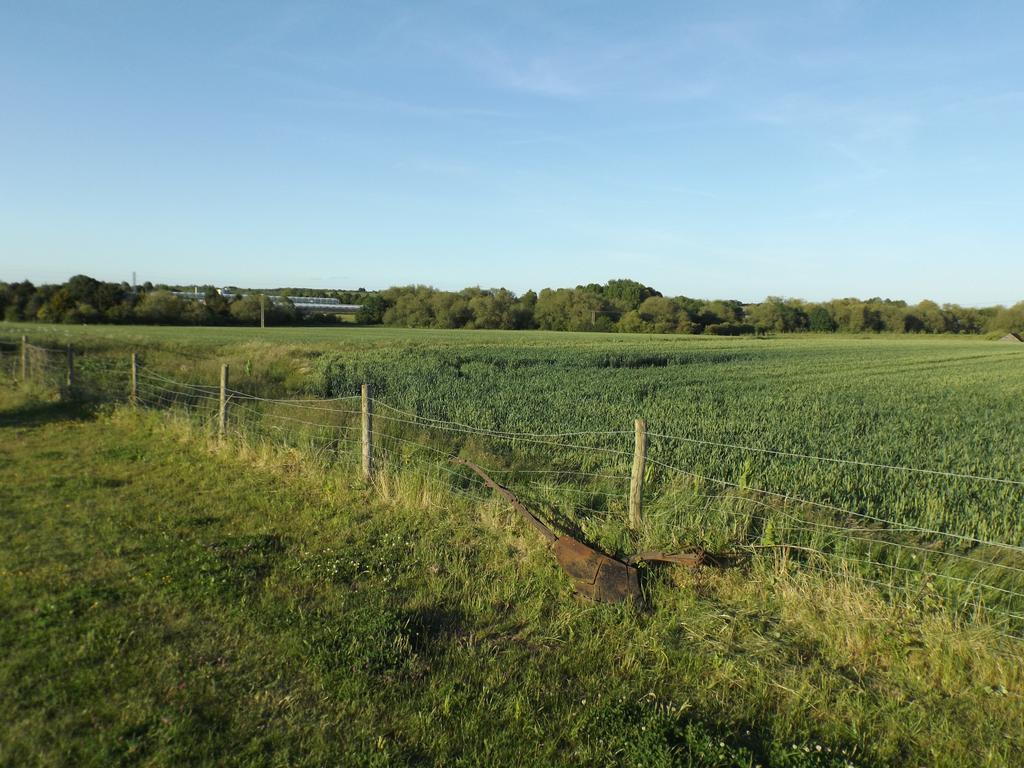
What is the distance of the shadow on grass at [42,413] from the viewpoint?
39.8ft

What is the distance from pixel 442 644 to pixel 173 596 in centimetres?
221

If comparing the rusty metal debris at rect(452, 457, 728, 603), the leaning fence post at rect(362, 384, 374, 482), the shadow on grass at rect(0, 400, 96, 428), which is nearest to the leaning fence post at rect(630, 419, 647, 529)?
the rusty metal debris at rect(452, 457, 728, 603)

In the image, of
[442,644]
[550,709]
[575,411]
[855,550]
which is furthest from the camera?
[575,411]

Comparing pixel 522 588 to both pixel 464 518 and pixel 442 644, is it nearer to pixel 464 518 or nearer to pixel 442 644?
pixel 442 644

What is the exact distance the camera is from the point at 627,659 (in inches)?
170

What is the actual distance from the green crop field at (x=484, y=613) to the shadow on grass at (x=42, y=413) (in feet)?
7.34

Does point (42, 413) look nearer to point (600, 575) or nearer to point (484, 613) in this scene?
point (484, 613)

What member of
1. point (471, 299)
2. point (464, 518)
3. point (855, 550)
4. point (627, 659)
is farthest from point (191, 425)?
point (471, 299)

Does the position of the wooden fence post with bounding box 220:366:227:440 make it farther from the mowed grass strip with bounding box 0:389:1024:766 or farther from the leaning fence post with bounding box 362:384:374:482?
the mowed grass strip with bounding box 0:389:1024:766

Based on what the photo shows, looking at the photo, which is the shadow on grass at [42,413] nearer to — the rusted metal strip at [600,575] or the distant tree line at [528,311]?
the rusted metal strip at [600,575]

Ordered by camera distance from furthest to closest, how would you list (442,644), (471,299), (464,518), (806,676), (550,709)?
(471,299), (464,518), (442,644), (806,676), (550,709)

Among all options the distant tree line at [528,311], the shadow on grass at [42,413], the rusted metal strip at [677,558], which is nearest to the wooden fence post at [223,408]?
the shadow on grass at [42,413]

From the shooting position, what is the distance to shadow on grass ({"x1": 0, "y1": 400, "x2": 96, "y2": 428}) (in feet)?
39.8

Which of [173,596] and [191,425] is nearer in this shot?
[173,596]
